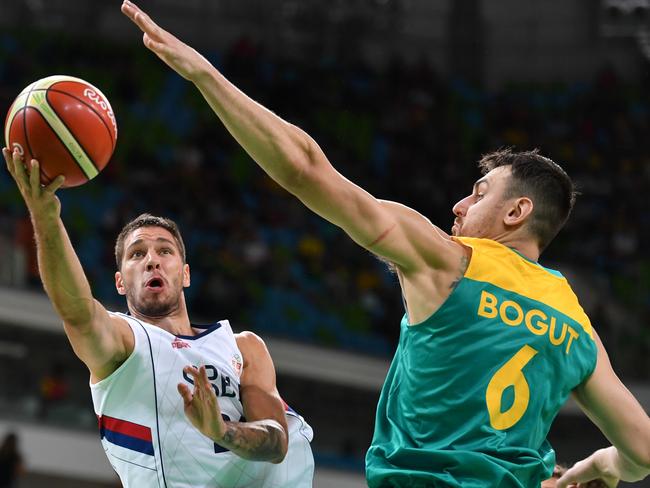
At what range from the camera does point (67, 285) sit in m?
4.02

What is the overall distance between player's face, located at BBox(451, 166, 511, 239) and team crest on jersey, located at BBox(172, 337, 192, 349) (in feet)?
5.45

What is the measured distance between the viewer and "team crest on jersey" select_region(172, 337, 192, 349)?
15.3 ft

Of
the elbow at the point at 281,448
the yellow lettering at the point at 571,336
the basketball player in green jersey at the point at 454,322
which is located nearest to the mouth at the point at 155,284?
the elbow at the point at 281,448

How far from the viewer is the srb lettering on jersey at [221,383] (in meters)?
4.64

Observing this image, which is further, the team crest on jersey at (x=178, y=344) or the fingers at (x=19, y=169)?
the team crest on jersey at (x=178, y=344)

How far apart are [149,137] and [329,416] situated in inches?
232

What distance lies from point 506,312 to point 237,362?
1932mm

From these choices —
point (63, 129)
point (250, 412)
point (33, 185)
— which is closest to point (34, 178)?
point (33, 185)

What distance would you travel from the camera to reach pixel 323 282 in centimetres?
1442

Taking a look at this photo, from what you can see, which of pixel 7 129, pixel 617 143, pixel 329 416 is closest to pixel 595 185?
pixel 617 143

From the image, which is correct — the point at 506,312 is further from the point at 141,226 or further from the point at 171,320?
the point at 141,226

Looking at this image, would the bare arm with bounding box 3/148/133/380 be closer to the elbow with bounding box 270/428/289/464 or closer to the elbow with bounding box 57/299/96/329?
the elbow with bounding box 57/299/96/329

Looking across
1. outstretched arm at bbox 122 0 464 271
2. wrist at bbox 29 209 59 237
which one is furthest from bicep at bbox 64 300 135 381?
outstretched arm at bbox 122 0 464 271

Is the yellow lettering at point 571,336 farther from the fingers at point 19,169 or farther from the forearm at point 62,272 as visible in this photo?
the fingers at point 19,169
